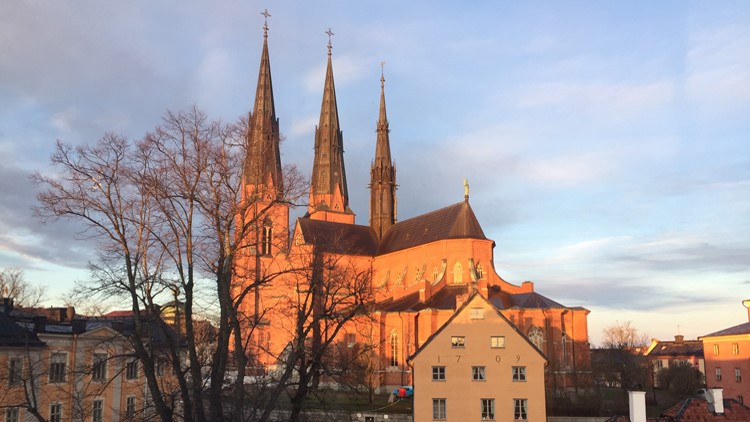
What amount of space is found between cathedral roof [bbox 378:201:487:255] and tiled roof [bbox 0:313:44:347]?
A: 47110mm

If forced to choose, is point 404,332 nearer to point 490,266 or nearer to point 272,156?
point 490,266

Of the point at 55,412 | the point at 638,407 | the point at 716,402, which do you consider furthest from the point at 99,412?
the point at 716,402

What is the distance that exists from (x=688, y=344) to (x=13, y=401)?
9172 centimetres

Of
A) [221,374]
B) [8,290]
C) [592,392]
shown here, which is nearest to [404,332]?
[592,392]

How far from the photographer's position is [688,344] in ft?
325

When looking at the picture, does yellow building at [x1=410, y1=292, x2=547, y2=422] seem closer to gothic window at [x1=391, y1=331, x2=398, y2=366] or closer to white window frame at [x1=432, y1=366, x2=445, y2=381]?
white window frame at [x1=432, y1=366, x2=445, y2=381]

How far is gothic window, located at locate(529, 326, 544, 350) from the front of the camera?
62594 mm

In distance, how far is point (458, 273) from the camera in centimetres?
7194

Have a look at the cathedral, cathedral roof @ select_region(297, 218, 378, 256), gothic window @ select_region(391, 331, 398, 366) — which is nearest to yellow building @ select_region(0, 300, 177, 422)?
the cathedral

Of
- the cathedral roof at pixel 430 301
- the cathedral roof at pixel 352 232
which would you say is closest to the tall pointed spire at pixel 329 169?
the cathedral roof at pixel 352 232

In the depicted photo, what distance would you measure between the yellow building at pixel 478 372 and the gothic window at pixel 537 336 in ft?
100

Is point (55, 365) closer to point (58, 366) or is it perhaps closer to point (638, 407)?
point (58, 366)

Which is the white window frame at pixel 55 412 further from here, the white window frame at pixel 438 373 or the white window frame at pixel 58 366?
the white window frame at pixel 438 373

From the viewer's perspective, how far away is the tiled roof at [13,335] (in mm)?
32781
